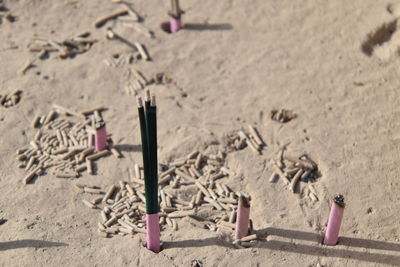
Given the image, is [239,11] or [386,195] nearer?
[386,195]

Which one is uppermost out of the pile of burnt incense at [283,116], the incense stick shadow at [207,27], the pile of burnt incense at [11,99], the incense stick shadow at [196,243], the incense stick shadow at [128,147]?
the incense stick shadow at [207,27]

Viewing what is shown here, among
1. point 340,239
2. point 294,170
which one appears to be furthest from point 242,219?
point 294,170

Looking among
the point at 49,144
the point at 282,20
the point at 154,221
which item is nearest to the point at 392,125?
the point at 282,20

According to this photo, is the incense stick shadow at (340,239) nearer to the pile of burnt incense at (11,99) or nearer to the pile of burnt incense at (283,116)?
the pile of burnt incense at (283,116)

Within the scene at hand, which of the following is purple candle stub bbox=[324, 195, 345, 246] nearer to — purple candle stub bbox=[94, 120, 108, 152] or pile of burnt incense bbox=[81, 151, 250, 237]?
pile of burnt incense bbox=[81, 151, 250, 237]

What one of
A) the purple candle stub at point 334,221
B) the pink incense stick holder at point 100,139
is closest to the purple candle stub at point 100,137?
the pink incense stick holder at point 100,139

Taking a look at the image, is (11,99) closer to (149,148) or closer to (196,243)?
(149,148)

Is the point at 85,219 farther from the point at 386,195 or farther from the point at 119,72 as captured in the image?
the point at 386,195
